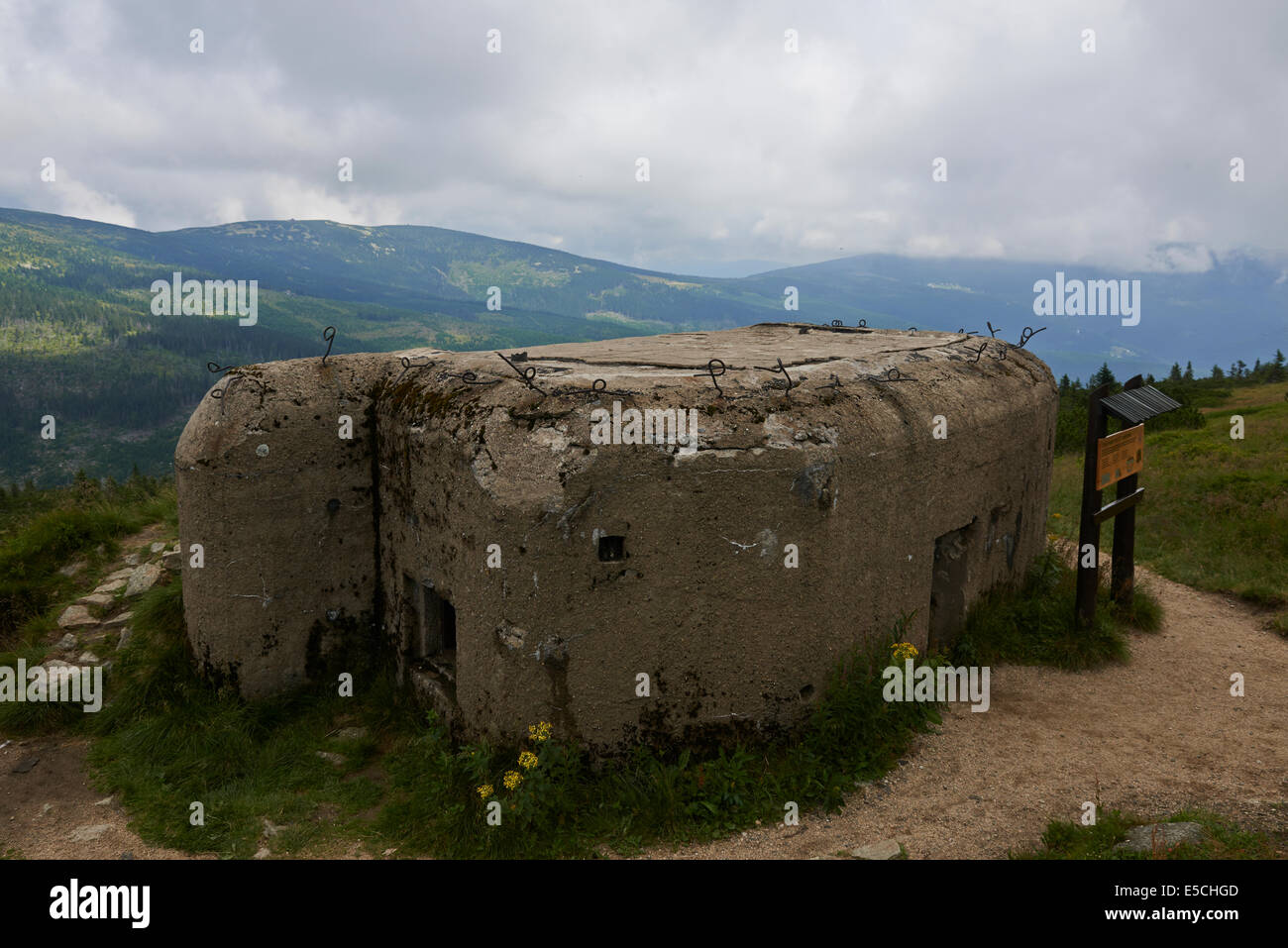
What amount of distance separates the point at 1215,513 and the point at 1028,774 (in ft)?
34.2

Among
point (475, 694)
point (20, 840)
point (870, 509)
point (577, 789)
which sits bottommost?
point (20, 840)

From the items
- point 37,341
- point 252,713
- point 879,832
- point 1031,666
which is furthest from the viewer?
point 37,341

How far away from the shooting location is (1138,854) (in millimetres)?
4957

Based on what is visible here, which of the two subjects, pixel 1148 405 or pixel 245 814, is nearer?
pixel 245 814

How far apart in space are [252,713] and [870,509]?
6.04m

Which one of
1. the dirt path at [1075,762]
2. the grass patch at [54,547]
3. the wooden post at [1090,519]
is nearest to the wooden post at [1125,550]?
the dirt path at [1075,762]

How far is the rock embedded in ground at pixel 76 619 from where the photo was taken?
942 cm

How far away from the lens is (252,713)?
772 cm

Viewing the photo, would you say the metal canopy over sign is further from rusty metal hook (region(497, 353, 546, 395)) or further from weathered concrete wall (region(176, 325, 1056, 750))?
rusty metal hook (region(497, 353, 546, 395))

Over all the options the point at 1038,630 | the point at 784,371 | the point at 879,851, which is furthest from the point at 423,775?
the point at 1038,630

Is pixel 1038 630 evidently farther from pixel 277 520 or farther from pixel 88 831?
pixel 88 831

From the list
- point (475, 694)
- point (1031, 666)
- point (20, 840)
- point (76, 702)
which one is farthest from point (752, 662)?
point (76, 702)

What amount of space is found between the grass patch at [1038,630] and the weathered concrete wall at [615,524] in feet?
1.76

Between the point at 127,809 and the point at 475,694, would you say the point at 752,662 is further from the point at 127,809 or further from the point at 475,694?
the point at 127,809
